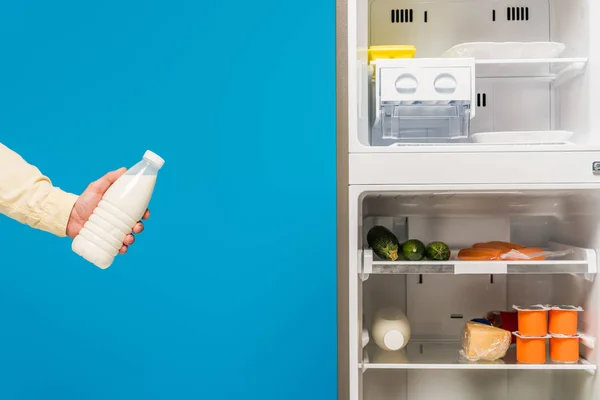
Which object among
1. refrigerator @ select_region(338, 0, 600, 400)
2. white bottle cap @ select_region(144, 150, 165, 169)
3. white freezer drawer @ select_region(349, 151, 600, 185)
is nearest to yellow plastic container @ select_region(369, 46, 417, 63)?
refrigerator @ select_region(338, 0, 600, 400)

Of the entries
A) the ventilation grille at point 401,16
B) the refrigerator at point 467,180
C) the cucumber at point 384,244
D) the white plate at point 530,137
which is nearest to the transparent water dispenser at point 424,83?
the refrigerator at point 467,180

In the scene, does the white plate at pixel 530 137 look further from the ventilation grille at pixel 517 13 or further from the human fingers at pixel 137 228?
the human fingers at pixel 137 228

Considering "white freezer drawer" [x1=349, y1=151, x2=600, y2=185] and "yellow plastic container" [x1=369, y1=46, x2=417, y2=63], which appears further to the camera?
"yellow plastic container" [x1=369, y1=46, x2=417, y2=63]

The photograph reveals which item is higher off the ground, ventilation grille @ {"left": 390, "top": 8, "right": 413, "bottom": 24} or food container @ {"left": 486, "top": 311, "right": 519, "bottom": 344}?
ventilation grille @ {"left": 390, "top": 8, "right": 413, "bottom": 24}

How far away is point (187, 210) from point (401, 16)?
912mm

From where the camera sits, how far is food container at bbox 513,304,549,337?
68.9 inches

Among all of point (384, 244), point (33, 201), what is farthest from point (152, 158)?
point (384, 244)

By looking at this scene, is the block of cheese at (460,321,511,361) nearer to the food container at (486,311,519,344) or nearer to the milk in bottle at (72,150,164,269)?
the food container at (486,311,519,344)

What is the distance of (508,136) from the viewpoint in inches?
68.5

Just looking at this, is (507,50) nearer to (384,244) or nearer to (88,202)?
(384,244)

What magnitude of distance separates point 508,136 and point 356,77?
1.44 ft

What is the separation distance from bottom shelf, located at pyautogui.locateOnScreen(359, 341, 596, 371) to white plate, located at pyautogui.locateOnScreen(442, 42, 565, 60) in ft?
2.63

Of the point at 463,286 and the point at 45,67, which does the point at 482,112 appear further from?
the point at 45,67

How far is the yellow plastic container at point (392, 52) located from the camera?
69.2 inches
